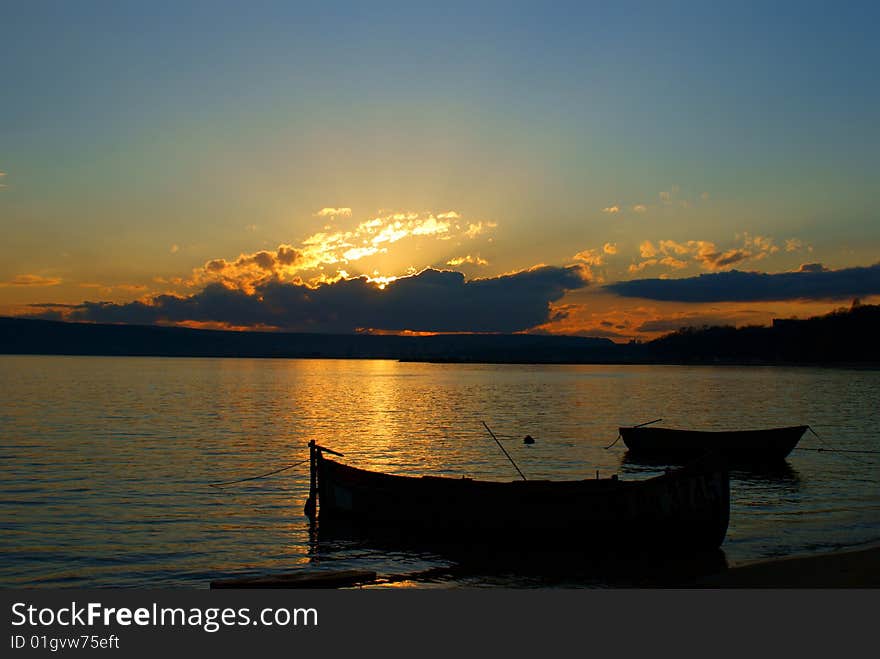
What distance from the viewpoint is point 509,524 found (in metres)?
20.7

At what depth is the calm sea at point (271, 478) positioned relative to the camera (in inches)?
813

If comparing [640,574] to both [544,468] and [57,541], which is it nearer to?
[57,541]

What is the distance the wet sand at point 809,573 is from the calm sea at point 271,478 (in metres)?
1.97

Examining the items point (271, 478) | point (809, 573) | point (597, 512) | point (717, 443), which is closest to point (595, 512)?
point (597, 512)

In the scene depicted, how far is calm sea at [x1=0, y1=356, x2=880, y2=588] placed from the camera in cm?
2066

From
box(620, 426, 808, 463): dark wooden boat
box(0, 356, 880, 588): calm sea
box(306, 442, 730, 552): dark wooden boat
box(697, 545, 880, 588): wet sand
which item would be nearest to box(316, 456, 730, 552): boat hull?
box(306, 442, 730, 552): dark wooden boat

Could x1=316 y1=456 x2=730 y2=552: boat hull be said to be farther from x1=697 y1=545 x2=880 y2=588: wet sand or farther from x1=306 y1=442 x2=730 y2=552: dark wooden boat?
x1=697 y1=545 x2=880 y2=588: wet sand

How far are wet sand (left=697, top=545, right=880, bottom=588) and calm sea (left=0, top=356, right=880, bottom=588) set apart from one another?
6.47 feet

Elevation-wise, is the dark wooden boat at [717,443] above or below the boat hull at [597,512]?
below

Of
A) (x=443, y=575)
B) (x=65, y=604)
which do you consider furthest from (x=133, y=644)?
(x=443, y=575)

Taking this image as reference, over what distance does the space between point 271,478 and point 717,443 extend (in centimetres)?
2374

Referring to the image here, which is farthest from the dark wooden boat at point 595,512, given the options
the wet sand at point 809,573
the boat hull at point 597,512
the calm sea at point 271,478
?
the wet sand at point 809,573

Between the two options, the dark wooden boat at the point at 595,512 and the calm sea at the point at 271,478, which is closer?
the dark wooden boat at the point at 595,512

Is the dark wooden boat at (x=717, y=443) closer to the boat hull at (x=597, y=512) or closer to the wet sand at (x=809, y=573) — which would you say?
the boat hull at (x=597, y=512)
